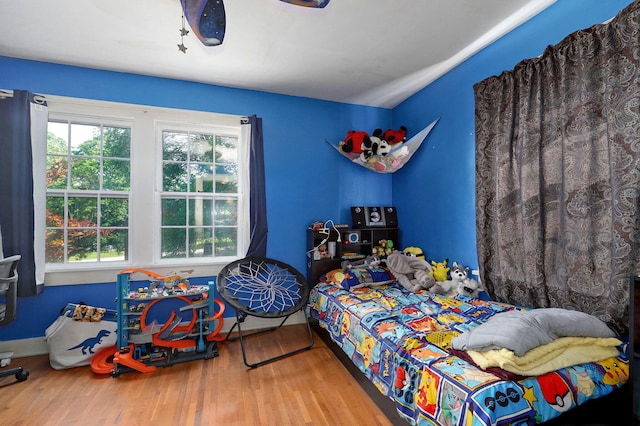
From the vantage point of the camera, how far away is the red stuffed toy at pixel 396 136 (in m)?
3.41

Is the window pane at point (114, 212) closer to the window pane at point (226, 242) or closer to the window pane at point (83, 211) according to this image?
the window pane at point (83, 211)

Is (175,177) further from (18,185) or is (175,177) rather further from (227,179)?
(18,185)

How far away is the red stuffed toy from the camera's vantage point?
3.41 metres

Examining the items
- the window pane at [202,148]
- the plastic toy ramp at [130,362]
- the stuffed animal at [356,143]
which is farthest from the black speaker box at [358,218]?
the plastic toy ramp at [130,362]

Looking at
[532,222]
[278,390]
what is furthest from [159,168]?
[532,222]

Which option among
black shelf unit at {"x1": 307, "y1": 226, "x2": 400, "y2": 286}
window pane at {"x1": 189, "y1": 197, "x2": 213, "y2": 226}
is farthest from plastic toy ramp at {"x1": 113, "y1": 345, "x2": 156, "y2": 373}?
black shelf unit at {"x1": 307, "y1": 226, "x2": 400, "y2": 286}

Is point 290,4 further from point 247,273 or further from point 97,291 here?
point 97,291

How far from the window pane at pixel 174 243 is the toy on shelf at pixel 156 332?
37 cm

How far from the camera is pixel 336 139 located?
11.8 feet

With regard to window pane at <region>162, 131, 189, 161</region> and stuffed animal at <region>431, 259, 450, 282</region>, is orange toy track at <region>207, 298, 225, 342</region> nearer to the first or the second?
window pane at <region>162, 131, 189, 161</region>

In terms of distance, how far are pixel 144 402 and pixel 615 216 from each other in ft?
10.0

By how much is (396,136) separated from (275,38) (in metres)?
1.75

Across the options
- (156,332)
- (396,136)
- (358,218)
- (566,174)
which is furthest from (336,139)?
(156,332)

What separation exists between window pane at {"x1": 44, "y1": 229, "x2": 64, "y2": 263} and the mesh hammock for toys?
2893 millimetres
